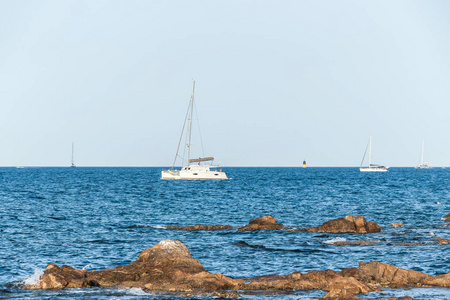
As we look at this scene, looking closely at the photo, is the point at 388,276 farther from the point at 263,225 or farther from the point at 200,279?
the point at 263,225

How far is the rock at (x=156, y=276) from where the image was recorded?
2308 cm

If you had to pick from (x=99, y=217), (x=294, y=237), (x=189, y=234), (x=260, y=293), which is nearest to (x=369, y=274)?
(x=260, y=293)

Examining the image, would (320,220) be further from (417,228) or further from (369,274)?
(369,274)

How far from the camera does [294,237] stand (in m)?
40.2

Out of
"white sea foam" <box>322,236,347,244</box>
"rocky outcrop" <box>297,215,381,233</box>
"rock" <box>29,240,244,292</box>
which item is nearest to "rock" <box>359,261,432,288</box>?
"rock" <box>29,240,244,292</box>

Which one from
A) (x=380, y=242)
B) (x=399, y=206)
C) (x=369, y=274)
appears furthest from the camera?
(x=399, y=206)

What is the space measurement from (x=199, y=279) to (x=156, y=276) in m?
1.77

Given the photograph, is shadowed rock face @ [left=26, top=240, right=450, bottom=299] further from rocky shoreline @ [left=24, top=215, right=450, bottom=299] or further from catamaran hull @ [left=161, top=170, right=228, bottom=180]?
catamaran hull @ [left=161, top=170, right=228, bottom=180]

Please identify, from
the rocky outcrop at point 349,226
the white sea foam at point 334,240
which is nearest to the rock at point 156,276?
the white sea foam at point 334,240

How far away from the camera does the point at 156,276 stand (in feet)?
78.0

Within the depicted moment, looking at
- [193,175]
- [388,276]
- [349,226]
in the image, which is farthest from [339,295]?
[193,175]

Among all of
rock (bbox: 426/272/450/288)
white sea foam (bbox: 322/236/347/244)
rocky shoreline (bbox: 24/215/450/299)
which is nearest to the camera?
rocky shoreline (bbox: 24/215/450/299)

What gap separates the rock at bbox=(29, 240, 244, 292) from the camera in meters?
23.1

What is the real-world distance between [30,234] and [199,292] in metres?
23.0
